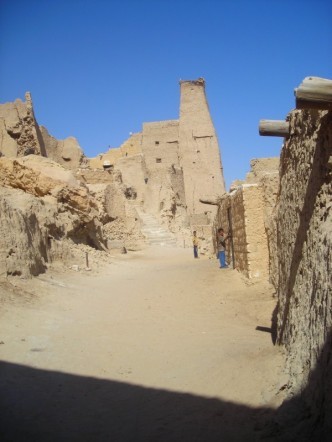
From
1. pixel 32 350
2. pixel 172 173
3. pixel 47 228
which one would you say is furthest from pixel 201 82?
pixel 32 350

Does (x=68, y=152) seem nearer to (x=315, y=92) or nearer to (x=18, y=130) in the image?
(x=18, y=130)

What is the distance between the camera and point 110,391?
389cm

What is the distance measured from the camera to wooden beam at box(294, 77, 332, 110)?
2.99 m

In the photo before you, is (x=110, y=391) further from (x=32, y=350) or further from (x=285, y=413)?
A: (x=285, y=413)

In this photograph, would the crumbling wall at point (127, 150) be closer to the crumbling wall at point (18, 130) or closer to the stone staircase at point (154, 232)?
the stone staircase at point (154, 232)

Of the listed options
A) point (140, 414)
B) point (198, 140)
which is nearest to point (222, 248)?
point (140, 414)

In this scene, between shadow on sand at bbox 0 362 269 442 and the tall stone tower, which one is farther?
the tall stone tower

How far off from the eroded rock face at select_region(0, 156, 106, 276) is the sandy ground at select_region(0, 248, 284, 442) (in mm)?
731

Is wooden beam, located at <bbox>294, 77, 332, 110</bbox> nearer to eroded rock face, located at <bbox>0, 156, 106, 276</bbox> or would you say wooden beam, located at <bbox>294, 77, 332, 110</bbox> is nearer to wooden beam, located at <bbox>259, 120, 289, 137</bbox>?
wooden beam, located at <bbox>259, 120, 289, 137</bbox>

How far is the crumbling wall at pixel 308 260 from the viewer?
269 cm

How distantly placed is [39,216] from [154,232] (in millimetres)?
16667

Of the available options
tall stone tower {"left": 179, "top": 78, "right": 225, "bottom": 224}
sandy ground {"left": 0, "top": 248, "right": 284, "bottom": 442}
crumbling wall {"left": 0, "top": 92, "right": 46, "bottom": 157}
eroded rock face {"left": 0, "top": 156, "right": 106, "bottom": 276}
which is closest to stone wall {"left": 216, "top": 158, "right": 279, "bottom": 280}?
sandy ground {"left": 0, "top": 248, "right": 284, "bottom": 442}

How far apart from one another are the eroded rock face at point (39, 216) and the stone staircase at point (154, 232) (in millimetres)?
8369

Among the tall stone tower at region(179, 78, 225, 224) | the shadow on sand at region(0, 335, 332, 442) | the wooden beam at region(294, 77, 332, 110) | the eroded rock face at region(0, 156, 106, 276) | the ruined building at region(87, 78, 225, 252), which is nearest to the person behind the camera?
the shadow on sand at region(0, 335, 332, 442)
